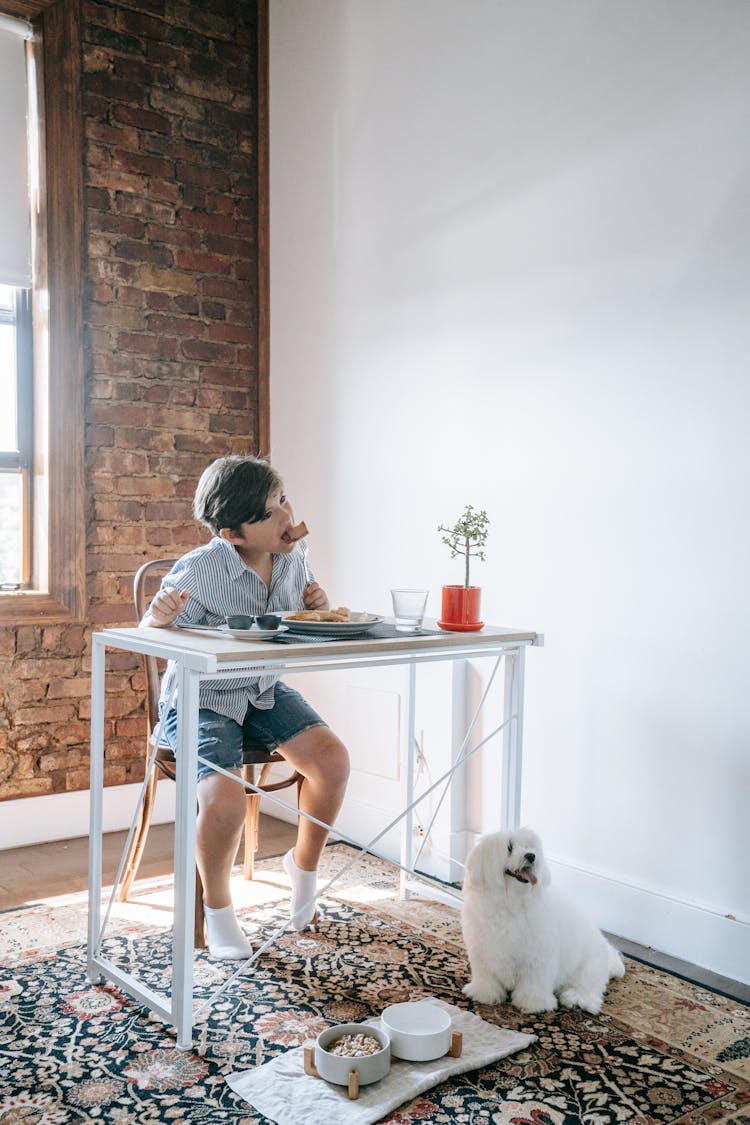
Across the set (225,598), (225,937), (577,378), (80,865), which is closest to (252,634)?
(225,598)

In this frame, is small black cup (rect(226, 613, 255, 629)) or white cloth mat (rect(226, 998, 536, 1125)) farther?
small black cup (rect(226, 613, 255, 629))

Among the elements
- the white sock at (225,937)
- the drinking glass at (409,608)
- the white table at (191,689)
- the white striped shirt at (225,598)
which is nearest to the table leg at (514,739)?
the white table at (191,689)

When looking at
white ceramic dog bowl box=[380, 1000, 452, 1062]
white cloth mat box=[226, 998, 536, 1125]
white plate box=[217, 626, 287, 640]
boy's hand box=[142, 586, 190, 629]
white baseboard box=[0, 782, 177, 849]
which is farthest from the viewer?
white baseboard box=[0, 782, 177, 849]

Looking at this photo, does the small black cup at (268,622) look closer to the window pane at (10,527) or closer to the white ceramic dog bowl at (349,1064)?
the white ceramic dog bowl at (349,1064)

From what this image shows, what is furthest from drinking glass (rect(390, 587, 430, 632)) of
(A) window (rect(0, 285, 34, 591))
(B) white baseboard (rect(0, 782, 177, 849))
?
(A) window (rect(0, 285, 34, 591))

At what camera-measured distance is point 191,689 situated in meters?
1.77

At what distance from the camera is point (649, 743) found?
2.33m

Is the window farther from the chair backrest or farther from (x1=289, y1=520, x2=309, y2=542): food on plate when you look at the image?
(x1=289, y1=520, x2=309, y2=542): food on plate

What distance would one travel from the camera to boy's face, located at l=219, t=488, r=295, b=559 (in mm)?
2273

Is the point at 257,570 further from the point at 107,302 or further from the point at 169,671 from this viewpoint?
the point at 107,302

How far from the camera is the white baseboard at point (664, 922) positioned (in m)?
2.14

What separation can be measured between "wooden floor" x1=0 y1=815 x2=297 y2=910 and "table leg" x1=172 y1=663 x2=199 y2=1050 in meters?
0.94

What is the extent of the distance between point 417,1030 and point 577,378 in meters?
1.55

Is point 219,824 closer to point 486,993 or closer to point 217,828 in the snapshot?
point 217,828
